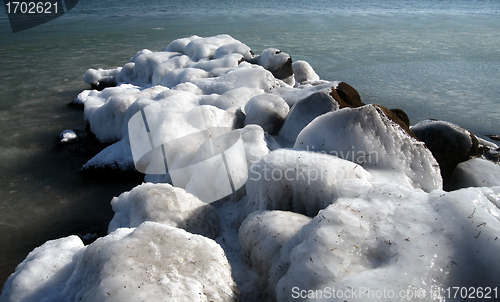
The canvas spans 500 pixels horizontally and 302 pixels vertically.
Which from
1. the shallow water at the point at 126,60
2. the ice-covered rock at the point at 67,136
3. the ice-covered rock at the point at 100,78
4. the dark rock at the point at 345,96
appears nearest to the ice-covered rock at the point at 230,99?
the dark rock at the point at 345,96

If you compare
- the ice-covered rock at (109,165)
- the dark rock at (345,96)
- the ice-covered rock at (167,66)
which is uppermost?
the dark rock at (345,96)

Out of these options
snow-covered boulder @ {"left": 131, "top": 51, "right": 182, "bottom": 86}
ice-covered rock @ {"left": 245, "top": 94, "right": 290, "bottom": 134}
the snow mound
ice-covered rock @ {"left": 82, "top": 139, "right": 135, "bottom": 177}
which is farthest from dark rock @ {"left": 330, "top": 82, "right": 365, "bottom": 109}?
snow-covered boulder @ {"left": 131, "top": 51, "right": 182, "bottom": 86}

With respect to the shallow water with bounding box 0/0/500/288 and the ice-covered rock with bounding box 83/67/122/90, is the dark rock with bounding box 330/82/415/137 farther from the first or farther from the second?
the ice-covered rock with bounding box 83/67/122/90

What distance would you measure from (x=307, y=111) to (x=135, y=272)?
2397 millimetres

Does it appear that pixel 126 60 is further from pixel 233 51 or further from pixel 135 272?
pixel 135 272

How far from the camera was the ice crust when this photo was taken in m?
1.39

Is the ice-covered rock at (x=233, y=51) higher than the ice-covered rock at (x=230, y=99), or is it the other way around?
the ice-covered rock at (x=233, y=51)

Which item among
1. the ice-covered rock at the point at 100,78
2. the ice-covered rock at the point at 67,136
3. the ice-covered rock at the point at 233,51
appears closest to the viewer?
the ice-covered rock at the point at 67,136

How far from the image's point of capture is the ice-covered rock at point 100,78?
671 cm

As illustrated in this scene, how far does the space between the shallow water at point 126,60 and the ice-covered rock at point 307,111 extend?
1837 mm

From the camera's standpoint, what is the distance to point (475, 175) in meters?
2.88

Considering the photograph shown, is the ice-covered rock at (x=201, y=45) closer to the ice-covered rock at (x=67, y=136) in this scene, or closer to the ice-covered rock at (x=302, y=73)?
the ice-covered rock at (x=302, y=73)

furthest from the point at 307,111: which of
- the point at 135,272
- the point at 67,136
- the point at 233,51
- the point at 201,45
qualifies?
the point at 201,45

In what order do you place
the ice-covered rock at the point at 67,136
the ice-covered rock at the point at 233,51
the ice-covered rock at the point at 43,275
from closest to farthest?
the ice-covered rock at the point at 43,275 → the ice-covered rock at the point at 67,136 → the ice-covered rock at the point at 233,51
